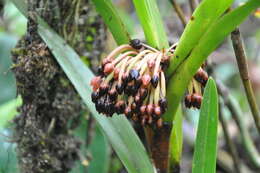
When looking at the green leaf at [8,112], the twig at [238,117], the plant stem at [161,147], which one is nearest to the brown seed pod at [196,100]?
the plant stem at [161,147]

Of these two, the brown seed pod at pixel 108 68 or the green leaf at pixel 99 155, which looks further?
the green leaf at pixel 99 155

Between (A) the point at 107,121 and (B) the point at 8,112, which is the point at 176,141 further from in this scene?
(B) the point at 8,112

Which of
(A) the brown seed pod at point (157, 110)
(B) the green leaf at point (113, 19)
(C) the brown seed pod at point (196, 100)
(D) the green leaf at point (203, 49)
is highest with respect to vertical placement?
(B) the green leaf at point (113, 19)

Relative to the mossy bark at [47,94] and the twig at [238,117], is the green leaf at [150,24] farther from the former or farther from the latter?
the twig at [238,117]

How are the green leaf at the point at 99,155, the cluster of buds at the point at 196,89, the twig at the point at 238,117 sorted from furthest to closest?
the green leaf at the point at 99,155
the twig at the point at 238,117
the cluster of buds at the point at 196,89

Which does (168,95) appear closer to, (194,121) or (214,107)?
(214,107)

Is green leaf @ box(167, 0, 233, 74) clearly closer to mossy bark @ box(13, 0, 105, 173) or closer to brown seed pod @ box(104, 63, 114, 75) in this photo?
brown seed pod @ box(104, 63, 114, 75)

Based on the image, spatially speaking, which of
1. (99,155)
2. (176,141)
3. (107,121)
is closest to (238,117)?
(99,155)
